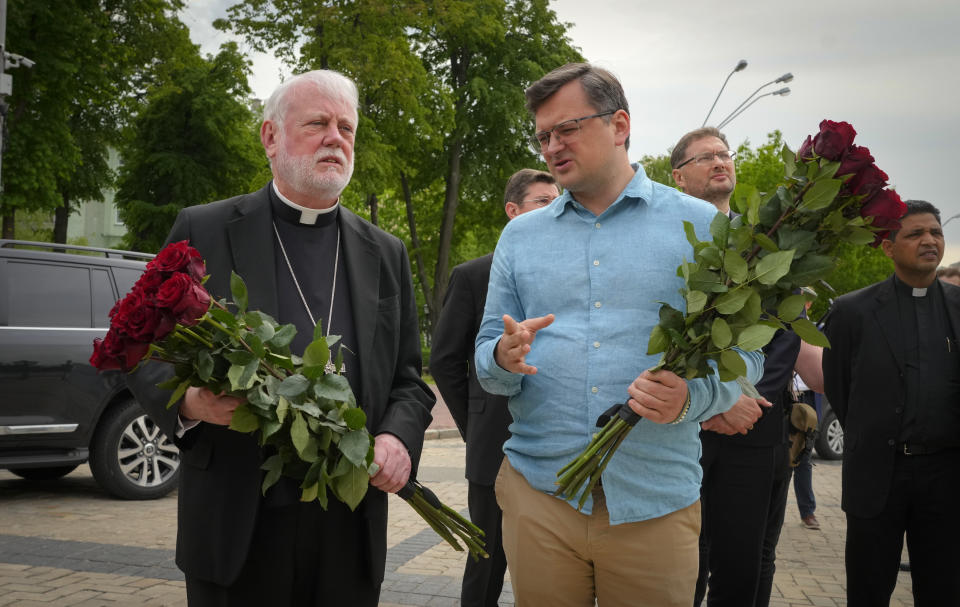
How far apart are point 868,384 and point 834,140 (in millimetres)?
2431

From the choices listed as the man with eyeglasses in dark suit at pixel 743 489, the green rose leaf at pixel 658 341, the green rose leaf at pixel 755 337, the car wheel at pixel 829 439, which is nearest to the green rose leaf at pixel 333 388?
the green rose leaf at pixel 658 341

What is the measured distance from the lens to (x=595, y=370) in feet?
8.74

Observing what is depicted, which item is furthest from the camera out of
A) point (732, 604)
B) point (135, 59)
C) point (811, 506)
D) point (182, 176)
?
point (182, 176)

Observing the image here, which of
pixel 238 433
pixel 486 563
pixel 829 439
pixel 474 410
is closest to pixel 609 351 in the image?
pixel 238 433

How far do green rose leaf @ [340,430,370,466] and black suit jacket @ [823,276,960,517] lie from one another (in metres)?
2.78

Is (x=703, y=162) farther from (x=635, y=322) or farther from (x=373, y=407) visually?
(x=373, y=407)

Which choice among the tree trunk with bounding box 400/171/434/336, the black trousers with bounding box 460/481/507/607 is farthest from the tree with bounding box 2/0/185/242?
the black trousers with bounding box 460/481/507/607

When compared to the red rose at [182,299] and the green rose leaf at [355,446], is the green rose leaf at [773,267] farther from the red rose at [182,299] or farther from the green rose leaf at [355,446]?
the red rose at [182,299]

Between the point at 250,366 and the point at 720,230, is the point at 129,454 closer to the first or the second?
the point at 250,366

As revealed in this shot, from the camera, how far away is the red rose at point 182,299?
2.29 meters

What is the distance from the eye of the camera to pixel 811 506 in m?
8.53

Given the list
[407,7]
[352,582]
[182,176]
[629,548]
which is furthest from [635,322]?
[182,176]

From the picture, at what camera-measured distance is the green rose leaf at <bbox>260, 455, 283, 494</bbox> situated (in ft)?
8.27

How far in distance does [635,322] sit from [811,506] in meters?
6.80
